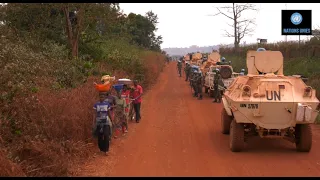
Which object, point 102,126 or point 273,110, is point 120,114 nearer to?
point 102,126

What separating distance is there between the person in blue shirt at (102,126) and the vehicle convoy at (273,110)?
2943mm

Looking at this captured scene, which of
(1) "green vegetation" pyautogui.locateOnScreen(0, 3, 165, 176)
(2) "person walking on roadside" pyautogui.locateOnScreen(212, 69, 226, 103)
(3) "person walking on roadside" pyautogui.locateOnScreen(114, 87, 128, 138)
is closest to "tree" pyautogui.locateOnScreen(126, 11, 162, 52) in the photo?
(1) "green vegetation" pyautogui.locateOnScreen(0, 3, 165, 176)

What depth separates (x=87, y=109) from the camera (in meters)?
10.7

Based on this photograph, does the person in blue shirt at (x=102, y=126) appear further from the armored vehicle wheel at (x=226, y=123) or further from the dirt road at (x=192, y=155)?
the armored vehicle wheel at (x=226, y=123)

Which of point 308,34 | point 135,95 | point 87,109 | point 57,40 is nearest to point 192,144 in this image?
point 87,109

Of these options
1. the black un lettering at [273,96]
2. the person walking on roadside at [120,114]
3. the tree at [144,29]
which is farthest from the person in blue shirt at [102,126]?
the tree at [144,29]

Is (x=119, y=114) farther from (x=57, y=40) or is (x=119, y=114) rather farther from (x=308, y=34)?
(x=308, y=34)

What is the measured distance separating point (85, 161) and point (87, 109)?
2009 mm

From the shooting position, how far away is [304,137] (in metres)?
9.66

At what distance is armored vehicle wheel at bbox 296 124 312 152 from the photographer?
962 centimetres

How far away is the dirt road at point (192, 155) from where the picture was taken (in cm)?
835

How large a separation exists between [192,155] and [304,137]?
2.64m

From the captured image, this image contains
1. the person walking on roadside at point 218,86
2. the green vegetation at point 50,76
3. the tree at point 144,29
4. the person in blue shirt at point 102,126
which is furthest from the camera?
the tree at point 144,29

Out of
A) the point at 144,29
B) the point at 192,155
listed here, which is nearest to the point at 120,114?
the point at 192,155
